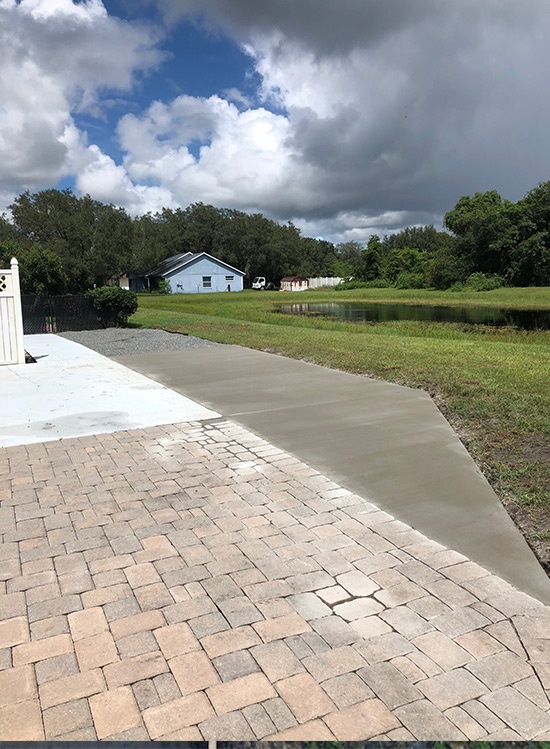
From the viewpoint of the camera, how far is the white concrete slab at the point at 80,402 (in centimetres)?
612

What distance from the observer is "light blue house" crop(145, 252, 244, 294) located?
5991 cm

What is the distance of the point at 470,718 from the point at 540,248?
58162mm

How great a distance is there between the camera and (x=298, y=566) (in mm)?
3195

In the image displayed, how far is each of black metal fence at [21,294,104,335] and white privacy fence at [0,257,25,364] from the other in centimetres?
738

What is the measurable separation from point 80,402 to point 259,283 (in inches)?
2787

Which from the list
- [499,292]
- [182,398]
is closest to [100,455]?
[182,398]

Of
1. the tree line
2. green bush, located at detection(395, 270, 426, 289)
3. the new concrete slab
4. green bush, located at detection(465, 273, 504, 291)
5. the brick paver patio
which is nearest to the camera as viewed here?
the brick paver patio

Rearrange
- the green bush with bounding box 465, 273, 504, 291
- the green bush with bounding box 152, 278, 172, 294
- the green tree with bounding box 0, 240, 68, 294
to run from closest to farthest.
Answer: the green tree with bounding box 0, 240, 68, 294 → the green bush with bounding box 465, 273, 504, 291 → the green bush with bounding box 152, 278, 172, 294

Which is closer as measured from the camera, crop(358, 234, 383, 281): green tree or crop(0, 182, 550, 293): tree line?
crop(0, 182, 550, 293): tree line

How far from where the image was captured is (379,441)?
5.51 metres

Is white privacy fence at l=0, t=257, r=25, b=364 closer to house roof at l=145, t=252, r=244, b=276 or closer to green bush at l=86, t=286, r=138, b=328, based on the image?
green bush at l=86, t=286, r=138, b=328

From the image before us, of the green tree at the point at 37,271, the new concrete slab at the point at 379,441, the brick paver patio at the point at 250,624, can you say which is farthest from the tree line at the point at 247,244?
the brick paver patio at the point at 250,624

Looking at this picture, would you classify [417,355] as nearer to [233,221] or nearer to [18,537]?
[18,537]

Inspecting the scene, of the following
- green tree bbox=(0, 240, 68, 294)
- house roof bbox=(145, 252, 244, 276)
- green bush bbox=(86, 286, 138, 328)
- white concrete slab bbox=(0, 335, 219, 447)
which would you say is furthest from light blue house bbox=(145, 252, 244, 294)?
white concrete slab bbox=(0, 335, 219, 447)
